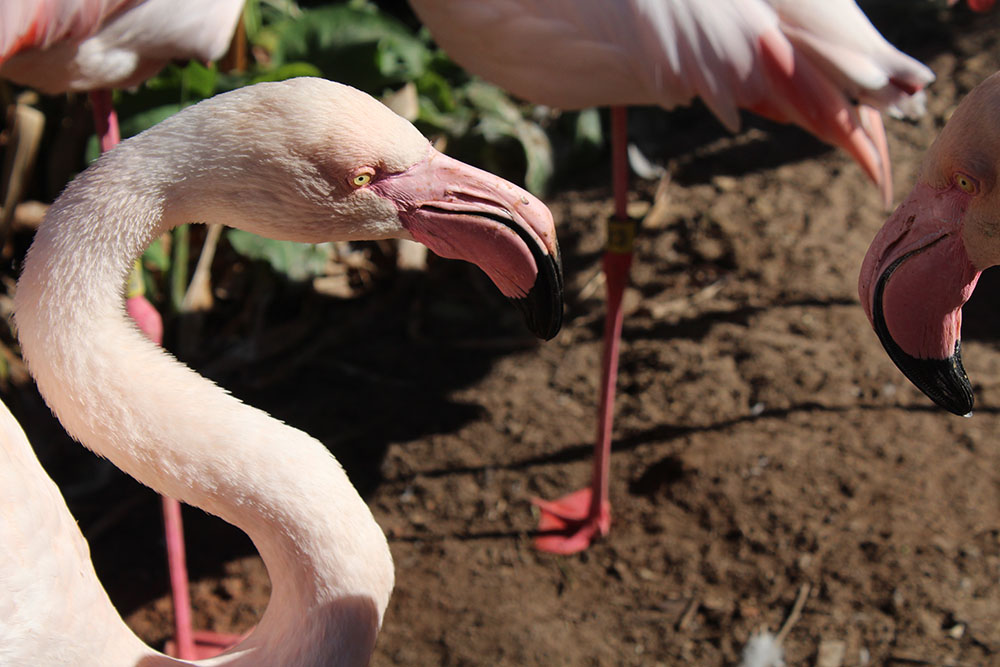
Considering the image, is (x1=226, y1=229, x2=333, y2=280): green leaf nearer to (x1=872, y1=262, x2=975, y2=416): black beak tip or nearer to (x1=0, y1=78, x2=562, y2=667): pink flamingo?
(x1=0, y1=78, x2=562, y2=667): pink flamingo

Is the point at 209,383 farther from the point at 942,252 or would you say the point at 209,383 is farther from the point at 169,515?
the point at 942,252

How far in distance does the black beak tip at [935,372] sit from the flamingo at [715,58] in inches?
38.9

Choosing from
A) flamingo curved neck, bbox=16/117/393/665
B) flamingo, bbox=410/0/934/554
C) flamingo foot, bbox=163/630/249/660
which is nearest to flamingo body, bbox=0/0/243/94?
flamingo, bbox=410/0/934/554

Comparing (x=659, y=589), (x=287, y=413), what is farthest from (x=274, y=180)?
(x=287, y=413)

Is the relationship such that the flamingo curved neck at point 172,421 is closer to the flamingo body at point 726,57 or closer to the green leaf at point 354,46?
the flamingo body at point 726,57

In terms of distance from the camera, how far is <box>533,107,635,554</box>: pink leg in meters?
2.65

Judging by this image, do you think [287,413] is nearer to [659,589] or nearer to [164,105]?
[164,105]

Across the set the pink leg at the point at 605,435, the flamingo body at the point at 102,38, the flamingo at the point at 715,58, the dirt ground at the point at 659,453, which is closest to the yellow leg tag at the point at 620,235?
the pink leg at the point at 605,435

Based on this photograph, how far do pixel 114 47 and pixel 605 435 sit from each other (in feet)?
5.25

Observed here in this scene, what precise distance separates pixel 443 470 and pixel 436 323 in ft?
2.55

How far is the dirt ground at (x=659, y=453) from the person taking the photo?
242 centimetres

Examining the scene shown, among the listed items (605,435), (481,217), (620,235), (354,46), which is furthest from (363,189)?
(354,46)

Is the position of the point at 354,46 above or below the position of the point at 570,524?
above

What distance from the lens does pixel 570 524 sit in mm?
2730
